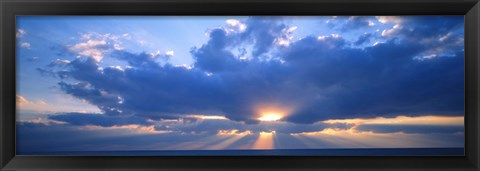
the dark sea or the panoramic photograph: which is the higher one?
the panoramic photograph

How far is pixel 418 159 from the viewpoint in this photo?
61.1 inches

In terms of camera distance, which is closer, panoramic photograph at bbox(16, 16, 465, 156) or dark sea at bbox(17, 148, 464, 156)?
dark sea at bbox(17, 148, 464, 156)

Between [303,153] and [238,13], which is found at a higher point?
[238,13]

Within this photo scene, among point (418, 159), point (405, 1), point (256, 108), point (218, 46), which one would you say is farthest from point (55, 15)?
point (418, 159)

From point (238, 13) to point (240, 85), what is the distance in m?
0.50

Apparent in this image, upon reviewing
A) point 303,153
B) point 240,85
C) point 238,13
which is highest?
point 238,13

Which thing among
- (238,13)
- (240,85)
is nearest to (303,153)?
(240,85)

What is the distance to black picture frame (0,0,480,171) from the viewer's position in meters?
1.52

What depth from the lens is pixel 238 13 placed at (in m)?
1.55

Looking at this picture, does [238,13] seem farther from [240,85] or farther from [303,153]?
[303,153]

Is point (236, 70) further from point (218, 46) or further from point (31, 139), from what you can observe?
point (31, 139)

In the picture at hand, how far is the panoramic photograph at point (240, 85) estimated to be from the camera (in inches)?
66.4

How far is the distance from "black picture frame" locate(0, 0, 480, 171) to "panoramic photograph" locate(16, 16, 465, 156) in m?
0.06

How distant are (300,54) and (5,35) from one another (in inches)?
53.1
